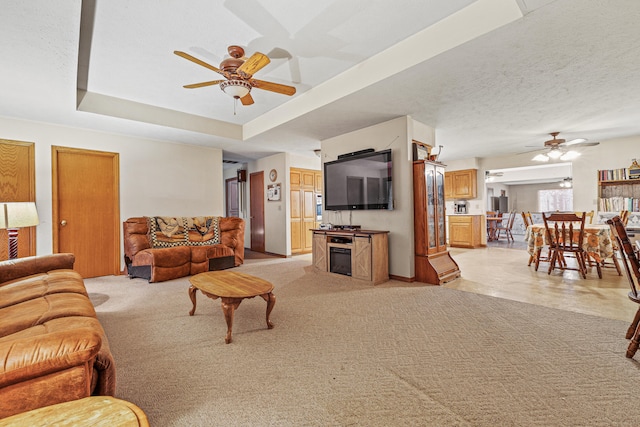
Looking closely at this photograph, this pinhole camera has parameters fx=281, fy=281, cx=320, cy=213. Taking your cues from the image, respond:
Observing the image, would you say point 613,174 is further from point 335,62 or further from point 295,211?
point 295,211

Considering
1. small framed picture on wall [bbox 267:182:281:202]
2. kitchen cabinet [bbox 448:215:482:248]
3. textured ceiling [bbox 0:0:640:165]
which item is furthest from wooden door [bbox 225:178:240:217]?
kitchen cabinet [bbox 448:215:482:248]

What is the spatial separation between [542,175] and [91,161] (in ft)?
44.2

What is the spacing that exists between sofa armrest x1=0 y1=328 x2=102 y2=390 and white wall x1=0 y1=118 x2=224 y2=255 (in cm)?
430

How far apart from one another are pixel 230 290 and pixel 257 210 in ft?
17.0

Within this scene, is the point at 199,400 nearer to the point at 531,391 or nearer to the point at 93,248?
the point at 531,391

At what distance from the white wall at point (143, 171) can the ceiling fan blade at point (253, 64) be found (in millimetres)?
3442

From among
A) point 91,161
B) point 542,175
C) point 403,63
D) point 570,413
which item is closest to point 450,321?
point 570,413

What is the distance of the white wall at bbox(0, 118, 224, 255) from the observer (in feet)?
13.5

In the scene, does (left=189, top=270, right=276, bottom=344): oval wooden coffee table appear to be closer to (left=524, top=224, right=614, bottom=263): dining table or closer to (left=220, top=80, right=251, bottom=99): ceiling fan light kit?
(left=220, top=80, right=251, bottom=99): ceiling fan light kit

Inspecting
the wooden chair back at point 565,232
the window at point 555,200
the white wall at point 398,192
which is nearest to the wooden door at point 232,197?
the white wall at point 398,192

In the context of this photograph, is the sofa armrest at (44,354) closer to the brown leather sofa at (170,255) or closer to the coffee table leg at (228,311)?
the coffee table leg at (228,311)

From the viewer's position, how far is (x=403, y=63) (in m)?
2.78

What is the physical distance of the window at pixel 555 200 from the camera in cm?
1238

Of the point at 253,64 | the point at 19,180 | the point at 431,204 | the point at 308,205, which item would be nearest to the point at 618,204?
the point at 431,204
